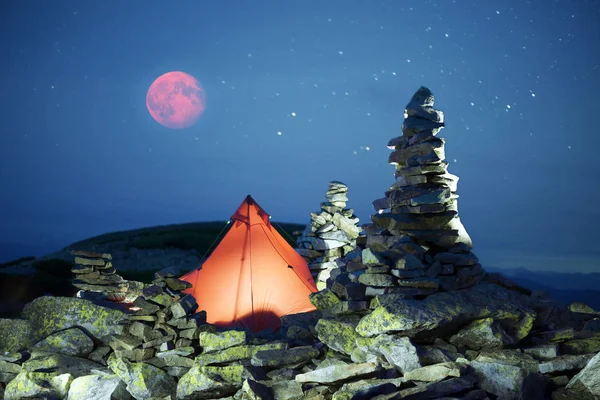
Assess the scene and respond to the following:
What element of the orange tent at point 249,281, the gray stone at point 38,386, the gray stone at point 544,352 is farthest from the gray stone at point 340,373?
the orange tent at point 249,281

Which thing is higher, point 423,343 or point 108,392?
point 423,343

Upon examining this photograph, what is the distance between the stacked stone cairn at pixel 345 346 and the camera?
8312mm

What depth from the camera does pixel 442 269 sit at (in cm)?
1172

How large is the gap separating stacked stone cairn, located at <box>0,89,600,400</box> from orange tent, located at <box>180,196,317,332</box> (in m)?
2.99

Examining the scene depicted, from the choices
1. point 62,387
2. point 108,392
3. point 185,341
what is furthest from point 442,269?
point 62,387

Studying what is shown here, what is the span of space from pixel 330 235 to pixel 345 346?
1186 centimetres

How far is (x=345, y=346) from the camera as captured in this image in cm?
1022

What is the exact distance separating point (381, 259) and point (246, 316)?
20.0ft

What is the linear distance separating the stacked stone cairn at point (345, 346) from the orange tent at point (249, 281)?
9.80 feet

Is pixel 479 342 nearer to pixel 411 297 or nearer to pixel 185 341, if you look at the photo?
pixel 411 297

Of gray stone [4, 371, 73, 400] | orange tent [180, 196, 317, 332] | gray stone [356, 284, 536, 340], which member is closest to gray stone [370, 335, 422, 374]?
gray stone [356, 284, 536, 340]

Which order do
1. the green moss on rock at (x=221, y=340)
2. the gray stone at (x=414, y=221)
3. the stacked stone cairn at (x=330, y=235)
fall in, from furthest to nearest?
the stacked stone cairn at (x=330, y=235) → the gray stone at (x=414, y=221) → the green moss on rock at (x=221, y=340)

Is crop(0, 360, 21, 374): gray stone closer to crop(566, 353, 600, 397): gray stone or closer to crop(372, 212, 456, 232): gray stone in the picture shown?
crop(372, 212, 456, 232): gray stone

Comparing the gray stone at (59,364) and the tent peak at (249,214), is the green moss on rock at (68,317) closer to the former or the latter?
the gray stone at (59,364)
